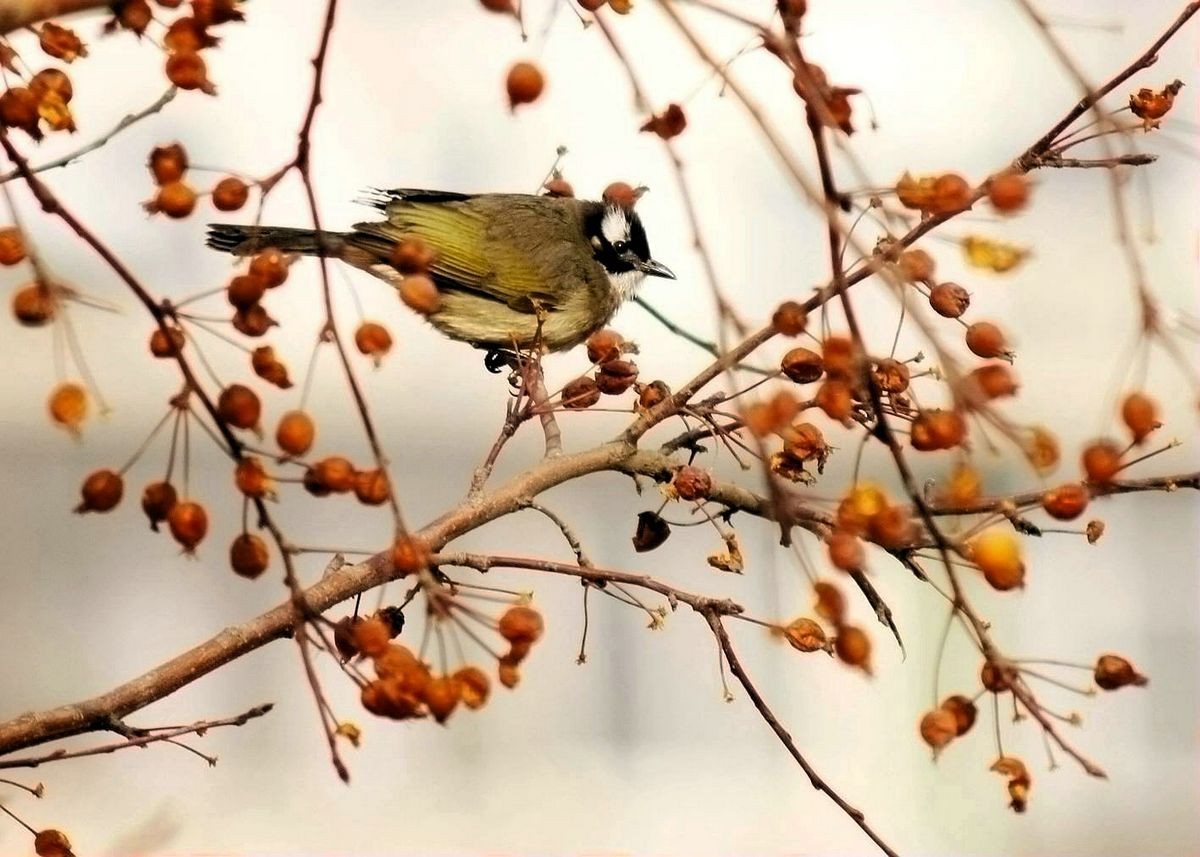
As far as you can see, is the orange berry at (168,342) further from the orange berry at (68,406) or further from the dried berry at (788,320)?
the dried berry at (788,320)

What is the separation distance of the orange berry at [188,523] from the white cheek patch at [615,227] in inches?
63.8

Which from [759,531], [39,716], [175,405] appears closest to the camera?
[175,405]

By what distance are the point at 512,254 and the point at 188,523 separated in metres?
1.41

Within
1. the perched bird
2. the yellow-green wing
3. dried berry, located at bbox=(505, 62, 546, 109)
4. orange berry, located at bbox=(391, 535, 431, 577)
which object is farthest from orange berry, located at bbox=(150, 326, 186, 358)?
the yellow-green wing

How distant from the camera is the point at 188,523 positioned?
0.78 metres

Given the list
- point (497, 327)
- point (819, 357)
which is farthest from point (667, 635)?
point (819, 357)

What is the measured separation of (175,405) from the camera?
71 centimetres

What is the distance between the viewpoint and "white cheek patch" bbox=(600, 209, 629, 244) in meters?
2.34

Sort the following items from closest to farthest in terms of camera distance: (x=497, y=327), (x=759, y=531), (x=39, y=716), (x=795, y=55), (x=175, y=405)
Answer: (x=795, y=55), (x=175, y=405), (x=39, y=716), (x=497, y=327), (x=759, y=531)

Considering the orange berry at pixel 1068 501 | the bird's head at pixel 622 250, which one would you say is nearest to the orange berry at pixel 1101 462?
the orange berry at pixel 1068 501

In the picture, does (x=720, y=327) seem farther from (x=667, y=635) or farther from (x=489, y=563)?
(x=667, y=635)

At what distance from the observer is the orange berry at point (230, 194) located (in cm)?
83

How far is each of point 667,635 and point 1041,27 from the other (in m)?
3.05

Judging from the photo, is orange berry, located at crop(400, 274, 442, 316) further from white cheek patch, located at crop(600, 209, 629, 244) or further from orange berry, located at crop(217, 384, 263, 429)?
white cheek patch, located at crop(600, 209, 629, 244)
